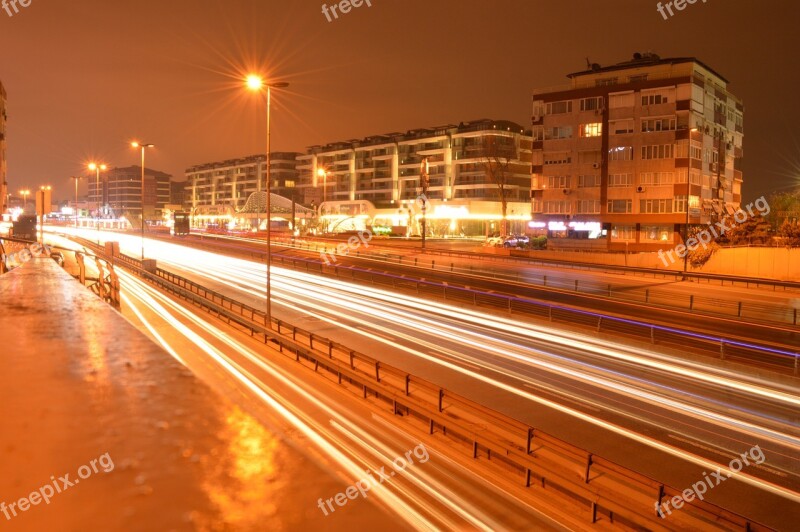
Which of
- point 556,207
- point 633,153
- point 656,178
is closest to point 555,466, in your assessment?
point 656,178

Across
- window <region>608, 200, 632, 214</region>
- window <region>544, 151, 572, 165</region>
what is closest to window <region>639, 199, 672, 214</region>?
window <region>608, 200, 632, 214</region>

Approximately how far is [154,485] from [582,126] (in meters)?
69.1

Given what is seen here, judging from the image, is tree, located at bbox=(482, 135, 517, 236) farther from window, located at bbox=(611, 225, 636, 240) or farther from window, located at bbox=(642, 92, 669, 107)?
window, located at bbox=(642, 92, 669, 107)

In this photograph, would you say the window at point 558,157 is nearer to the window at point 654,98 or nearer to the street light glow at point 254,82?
the window at point 654,98

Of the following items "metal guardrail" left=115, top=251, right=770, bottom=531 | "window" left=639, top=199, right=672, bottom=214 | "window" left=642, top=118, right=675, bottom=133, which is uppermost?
"window" left=642, top=118, right=675, bottom=133

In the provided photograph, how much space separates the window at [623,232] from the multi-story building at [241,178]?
334 feet

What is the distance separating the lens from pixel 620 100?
218 feet

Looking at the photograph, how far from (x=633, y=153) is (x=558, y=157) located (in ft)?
29.8

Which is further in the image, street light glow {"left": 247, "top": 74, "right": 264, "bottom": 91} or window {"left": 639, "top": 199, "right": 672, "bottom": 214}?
window {"left": 639, "top": 199, "right": 672, "bottom": 214}

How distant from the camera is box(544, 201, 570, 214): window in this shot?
2801 inches

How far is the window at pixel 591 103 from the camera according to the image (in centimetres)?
6812

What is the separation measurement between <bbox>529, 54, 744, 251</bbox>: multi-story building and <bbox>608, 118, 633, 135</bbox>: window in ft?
0.36

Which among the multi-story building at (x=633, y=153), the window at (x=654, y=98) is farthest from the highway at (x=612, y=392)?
the window at (x=654, y=98)

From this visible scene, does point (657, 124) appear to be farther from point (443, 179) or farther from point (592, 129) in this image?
point (443, 179)
